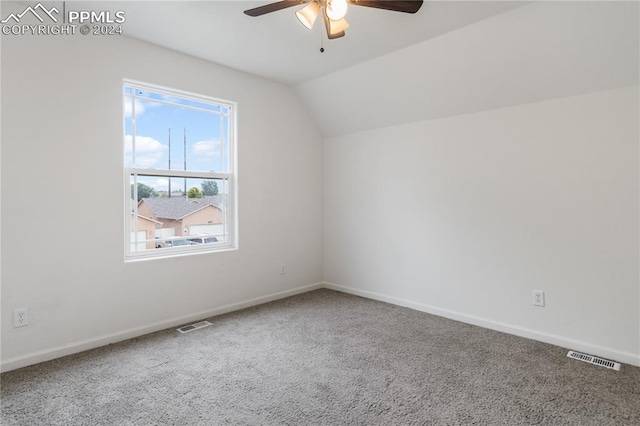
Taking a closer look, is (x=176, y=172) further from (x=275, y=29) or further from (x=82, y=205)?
(x=275, y=29)

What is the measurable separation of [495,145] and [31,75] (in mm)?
3631

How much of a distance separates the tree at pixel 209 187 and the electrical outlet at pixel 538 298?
3084mm

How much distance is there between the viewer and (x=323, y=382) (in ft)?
7.29

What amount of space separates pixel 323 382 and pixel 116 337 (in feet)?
5.80

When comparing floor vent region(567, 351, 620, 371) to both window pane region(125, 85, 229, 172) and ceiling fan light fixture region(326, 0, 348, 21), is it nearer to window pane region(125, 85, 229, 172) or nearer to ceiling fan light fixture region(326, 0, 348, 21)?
ceiling fan light fixture region(326, 0, 348, 21)

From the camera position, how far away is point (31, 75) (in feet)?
7.96

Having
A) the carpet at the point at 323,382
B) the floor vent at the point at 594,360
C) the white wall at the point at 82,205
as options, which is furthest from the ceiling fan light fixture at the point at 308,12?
the floor vent at the point at 594,360

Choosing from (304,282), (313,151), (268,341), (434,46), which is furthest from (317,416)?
(313,151)

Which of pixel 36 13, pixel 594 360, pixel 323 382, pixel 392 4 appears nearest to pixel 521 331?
pixel 594 360

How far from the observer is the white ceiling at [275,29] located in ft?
7.95

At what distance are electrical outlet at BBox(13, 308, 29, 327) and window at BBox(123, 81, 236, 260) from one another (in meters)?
0.76

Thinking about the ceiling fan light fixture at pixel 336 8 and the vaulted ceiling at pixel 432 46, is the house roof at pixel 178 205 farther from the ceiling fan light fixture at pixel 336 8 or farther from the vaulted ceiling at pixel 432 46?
the ceiling fan light fixture at pixel 336 8

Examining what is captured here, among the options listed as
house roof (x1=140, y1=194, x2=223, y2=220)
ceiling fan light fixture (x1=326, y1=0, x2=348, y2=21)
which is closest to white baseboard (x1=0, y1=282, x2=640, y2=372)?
house roof (x1=140, y1=194, x2=223, y2=220)

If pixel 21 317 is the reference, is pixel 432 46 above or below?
above
